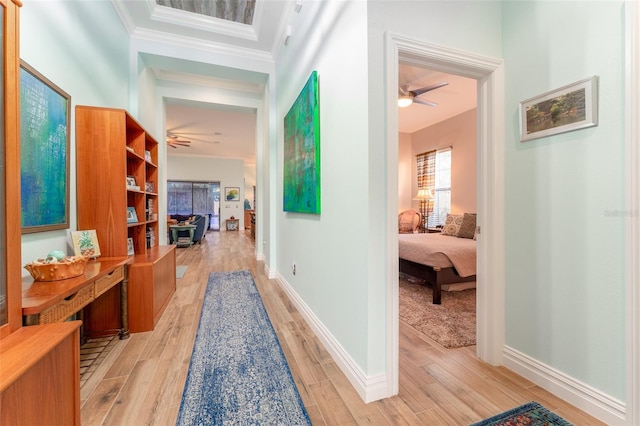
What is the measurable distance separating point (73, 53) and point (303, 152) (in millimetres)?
1913

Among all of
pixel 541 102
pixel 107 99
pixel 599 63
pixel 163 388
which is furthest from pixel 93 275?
pixel 599 63

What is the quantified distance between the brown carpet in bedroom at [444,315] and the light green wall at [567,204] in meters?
0.49

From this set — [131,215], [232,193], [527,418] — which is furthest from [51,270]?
[232,193]

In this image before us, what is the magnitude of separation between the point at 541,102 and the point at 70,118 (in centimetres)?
324

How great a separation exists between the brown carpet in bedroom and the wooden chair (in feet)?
7.65

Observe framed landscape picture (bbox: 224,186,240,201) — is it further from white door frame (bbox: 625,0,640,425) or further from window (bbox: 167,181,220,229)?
white door frame (bbox: 625,0,640,425)

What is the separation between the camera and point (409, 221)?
18.7 ft

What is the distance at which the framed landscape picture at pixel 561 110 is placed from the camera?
132cm

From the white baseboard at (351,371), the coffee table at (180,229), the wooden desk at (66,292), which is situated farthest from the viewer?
the coffee table at (180,229)

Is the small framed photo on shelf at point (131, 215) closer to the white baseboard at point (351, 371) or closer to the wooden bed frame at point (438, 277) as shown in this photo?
the white baseboard at point (351, 371)

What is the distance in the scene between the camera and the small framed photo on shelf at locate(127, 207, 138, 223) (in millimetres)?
2506

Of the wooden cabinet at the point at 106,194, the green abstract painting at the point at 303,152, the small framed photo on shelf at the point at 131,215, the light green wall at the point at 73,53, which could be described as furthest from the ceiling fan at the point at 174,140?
the green abstract painting at the point at 303,152

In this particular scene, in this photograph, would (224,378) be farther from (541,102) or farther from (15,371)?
(541,102)

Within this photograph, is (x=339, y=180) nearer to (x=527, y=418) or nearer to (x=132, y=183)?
(x=527, y=418)
